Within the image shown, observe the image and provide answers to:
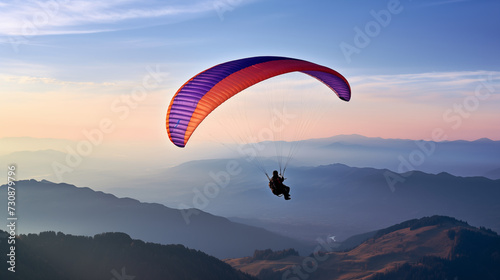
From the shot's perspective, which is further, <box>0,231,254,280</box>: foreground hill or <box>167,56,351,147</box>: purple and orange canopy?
<box>0,231,254,280</box>: foreground hill

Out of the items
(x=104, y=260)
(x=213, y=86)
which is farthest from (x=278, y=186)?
(x=104, y=260)

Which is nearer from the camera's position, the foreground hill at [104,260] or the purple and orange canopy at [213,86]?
the purple and orange canopy at [213,86]

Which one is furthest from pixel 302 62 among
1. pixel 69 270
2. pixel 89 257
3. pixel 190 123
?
pixel 89 257

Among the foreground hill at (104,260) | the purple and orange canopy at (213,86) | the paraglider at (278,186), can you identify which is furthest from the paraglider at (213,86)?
the foreground hill at (104,260)

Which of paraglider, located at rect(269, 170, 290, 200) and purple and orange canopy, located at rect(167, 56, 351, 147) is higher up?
purple and orange canopy, located at rect(167, 56, 351, 147)

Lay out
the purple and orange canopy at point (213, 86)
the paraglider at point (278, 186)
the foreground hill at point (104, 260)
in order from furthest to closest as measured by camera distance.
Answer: the foreground hill at point (104, 260) → the paraglider at point (278, 186) → the purple and orange canopy at point (213, 86)

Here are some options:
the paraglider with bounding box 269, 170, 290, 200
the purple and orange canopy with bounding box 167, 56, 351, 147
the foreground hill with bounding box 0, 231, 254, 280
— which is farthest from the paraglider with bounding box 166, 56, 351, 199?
the foreground hill with bounding box 0, 231, 254, 280

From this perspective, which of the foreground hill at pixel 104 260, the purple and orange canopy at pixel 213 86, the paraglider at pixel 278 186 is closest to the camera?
the purple and orange canopy at pixel 213 86

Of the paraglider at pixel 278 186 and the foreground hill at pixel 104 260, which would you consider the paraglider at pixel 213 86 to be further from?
the foreground hill at pixel 104 260

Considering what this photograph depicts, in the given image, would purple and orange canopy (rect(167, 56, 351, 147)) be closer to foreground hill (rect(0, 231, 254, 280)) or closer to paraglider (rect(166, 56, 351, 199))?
paraglider (rect(166, 56, 351, 199))
